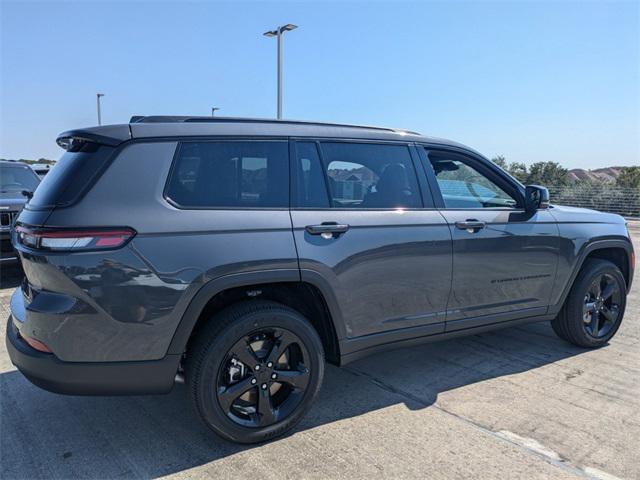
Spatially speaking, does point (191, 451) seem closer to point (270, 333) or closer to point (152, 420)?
point (152, 420)

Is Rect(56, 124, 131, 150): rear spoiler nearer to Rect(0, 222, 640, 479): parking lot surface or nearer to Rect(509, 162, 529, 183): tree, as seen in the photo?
Rect(0, 222, 640, 479): parking lot surface

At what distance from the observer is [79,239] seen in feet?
7.70

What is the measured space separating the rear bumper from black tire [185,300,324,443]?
164mm

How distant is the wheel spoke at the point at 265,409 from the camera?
9.25 ft

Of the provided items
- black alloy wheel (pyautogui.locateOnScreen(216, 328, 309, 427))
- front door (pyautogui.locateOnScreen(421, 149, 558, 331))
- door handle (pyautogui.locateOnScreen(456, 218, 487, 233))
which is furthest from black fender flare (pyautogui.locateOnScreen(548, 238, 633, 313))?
black alloy wheel (pyautogui.locateOnScreen(216, 328, 309, 427))

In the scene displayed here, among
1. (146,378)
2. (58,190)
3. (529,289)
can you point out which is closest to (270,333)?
(146,378)

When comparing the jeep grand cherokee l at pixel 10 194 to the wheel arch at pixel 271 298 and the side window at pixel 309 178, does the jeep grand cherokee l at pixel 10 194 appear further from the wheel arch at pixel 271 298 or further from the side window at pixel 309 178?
the side window at pixel 309 178

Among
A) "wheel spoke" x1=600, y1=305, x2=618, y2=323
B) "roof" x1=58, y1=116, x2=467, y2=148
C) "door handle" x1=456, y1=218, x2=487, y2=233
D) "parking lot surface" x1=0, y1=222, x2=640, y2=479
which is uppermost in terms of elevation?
"roof" x1=58, y1=116, x2=467, y2=148

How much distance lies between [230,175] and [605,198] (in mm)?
20495

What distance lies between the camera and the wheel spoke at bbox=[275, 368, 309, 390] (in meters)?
2.88

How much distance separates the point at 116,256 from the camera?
237 cm

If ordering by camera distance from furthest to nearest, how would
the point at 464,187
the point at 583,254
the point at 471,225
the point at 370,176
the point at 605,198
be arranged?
the point at 605,198 < the point at 583,254 < the point at 464,187 < the point at 471,225 < the point at 370,176

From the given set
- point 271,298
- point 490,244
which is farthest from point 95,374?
point 490,244

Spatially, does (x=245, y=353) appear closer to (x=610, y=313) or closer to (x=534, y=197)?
(x=534, y=197)
